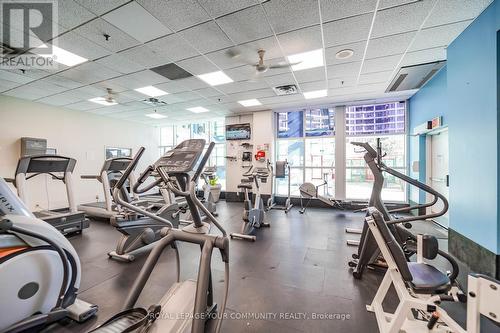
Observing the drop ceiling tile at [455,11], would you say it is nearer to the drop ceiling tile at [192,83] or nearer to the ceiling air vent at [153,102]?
the drop ceiling tile at [192,83]

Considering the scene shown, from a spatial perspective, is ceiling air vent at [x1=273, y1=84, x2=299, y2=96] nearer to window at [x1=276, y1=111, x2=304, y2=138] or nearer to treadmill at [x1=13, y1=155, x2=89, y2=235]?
window at [x1=276, y1=111, x2=304, y2=138]

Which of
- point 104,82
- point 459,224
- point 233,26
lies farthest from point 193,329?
point 104,82

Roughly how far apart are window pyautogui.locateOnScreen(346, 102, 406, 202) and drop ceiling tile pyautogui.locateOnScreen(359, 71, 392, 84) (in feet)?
5.99

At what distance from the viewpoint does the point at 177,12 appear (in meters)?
2.44

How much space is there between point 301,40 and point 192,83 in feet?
8.40

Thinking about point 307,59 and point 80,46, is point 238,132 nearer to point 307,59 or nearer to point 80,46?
point 307,59

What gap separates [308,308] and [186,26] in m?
3.57

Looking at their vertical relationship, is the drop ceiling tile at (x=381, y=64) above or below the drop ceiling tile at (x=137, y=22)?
above

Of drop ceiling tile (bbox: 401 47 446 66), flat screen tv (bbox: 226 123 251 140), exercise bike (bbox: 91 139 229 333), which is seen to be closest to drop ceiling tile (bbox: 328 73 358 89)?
drop ceiling tile (bbox: 401 47 446 66)

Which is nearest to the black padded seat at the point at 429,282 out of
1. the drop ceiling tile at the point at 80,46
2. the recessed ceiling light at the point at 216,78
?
the recessed ceiling light at the point at 216,78

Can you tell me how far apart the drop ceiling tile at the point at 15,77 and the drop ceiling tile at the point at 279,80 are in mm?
4864

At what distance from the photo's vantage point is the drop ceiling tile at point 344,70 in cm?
374

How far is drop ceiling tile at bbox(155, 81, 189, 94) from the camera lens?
4.55 metres

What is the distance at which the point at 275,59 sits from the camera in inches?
140
